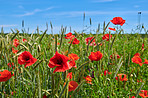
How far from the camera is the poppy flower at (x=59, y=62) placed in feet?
3.58

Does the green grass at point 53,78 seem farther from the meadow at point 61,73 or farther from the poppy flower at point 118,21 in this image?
the poppy flower at point 118,21

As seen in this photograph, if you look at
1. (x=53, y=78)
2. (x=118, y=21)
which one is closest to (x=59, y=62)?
(x=53, y=78)

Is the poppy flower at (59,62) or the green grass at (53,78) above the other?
the poppy flower at (59,62)

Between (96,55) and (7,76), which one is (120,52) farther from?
(7,76)

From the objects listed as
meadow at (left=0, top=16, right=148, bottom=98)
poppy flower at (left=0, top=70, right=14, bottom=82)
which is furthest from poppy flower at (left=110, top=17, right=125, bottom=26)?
poppy flower at (left=0, top=70, right=14, bottom=82)

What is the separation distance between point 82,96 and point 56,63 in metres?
0.73

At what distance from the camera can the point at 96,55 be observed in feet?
5.04

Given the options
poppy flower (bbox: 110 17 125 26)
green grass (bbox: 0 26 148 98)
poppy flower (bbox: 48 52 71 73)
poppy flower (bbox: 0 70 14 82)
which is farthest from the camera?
poppy flower (bbox: 110 17 125 26)

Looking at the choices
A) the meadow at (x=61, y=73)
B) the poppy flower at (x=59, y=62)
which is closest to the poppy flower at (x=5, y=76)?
the meadow at (x=61, y=73)

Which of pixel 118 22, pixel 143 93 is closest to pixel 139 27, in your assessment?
pixel 118 22

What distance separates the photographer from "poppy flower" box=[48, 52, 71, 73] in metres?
1.09

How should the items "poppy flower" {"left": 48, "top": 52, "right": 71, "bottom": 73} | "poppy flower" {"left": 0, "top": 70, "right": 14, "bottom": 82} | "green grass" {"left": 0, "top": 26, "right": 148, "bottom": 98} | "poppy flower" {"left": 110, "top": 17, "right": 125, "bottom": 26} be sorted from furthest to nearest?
1. "poppy flower" {"left": 110, "top": 17, "right": 125, "bottom": 26}
2. "poppy flower" {"left": 0, "top": 70, "right": 14, "bottom": 82}
3. "green grass" {"left": 0, "top": 26, "right": 148, "bottom": 98}
4. "poppy flower" {"left": 48, "top": 52, "right": 71, "bottom": 73}

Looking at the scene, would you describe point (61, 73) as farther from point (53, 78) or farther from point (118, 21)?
point (118, 21)

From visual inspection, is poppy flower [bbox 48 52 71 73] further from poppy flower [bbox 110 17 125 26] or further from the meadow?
poppy flower [bbox 110 17 125 26]
